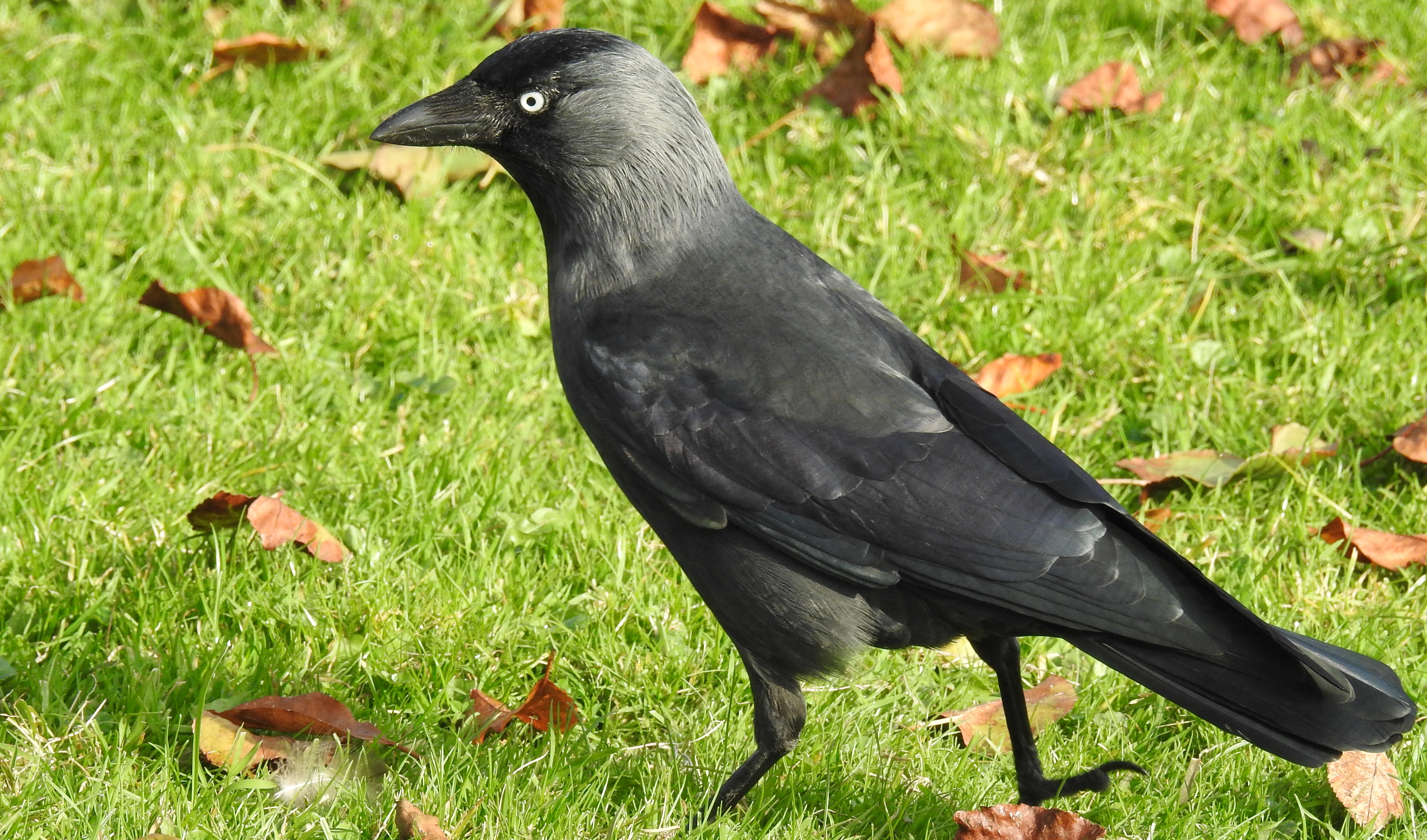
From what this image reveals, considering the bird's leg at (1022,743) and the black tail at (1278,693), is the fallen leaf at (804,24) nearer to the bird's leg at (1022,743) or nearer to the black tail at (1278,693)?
the bird's leg at (1022,743)

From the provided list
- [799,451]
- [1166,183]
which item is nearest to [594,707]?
[799,451]

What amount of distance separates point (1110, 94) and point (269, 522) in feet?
11.3

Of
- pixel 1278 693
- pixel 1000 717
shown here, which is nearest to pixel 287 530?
pixel 1000 717

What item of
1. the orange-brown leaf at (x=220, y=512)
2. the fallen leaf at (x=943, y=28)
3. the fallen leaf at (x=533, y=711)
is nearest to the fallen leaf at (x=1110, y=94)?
the fallen leaf at (x=943, y=28)

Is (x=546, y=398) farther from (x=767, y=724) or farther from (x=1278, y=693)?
(x=1278, y=693)

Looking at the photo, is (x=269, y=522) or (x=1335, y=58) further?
(x=1335, y=58)

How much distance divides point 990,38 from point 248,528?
135 inches

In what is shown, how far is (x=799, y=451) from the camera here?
9.86 ft

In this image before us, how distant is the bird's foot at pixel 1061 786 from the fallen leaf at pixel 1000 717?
0.90 ft

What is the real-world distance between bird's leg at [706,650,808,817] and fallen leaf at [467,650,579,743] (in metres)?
0.41

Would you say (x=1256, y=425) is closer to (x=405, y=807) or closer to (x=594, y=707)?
(x=594, y=707)

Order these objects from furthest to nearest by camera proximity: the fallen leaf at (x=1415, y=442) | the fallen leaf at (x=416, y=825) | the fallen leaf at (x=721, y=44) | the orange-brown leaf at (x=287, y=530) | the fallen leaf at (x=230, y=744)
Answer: the fallen leaf at (x=721, y=44) → the fallen leaf at (x=1415, y=442) → the orange-brown leaf at (x=287, y=530) → the fallen leaf at (x=230, y=744) → the fallen leaf at (x=416, y=825)

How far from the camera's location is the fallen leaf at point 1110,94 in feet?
18.1

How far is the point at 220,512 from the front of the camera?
362cm
